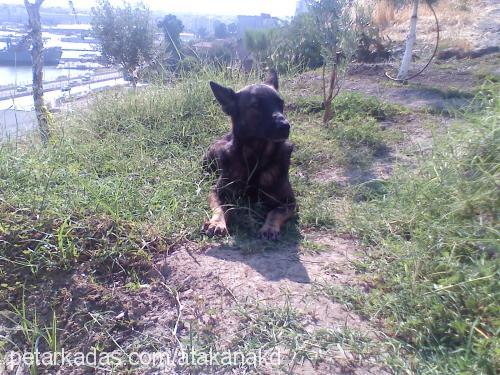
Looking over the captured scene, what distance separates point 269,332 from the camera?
7.13ft

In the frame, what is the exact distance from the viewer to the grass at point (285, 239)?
83.4 inches

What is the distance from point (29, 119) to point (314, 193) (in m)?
3.93

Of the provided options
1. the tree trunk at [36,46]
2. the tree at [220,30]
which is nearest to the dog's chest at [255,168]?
the tree trunk at [36,46]

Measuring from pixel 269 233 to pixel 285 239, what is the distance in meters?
0.14

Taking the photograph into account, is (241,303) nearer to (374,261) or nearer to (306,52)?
(374,261)

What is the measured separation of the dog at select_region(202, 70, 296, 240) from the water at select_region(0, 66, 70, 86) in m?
3.37

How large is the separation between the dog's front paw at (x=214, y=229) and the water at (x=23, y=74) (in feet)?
13.0

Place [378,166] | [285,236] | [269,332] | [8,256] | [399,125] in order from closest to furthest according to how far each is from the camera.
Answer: [269,332] < [8,256] < [285,236] < [378,166] < [399,125]

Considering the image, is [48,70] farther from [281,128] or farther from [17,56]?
[281,128]

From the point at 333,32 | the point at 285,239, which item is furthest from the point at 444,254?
the point at 333,32

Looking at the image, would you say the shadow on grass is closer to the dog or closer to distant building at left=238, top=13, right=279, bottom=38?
the dog

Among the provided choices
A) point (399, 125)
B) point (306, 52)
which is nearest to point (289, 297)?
point (399, 125)

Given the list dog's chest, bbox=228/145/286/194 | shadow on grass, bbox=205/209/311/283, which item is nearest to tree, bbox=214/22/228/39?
dog's chest, bbox=228/145/286/194

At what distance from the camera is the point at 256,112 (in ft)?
12.3
